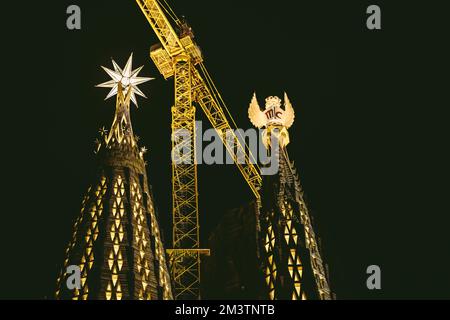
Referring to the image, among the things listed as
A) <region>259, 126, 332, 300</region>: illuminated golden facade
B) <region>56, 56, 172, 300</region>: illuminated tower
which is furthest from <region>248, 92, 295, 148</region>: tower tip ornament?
<region>56, 56, 172, 300</region>: illuminated tower

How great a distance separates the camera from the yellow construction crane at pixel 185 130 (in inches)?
3376

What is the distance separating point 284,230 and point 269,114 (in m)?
17.3

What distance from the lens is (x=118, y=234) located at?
7162 centimetres

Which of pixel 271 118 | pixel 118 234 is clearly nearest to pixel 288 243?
pixel 271 118

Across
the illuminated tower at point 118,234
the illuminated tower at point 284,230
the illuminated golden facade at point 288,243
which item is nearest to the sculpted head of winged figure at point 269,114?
the illuminated tower at point 284,230

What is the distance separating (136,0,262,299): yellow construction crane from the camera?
8575 centimetres

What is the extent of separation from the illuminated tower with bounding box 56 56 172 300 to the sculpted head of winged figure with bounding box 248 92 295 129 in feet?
59.9

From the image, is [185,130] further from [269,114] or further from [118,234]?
[118,234]

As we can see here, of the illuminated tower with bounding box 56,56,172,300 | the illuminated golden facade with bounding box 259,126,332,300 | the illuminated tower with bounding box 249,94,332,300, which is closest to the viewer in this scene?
the illuminated tower with bounding box 56,56,172,300

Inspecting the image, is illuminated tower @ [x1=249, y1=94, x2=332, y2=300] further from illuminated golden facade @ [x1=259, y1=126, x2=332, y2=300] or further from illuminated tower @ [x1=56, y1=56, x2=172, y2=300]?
illuminated tower @ [x1=56, y1=56, x2=172, y2=300]

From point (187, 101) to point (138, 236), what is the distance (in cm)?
2612
